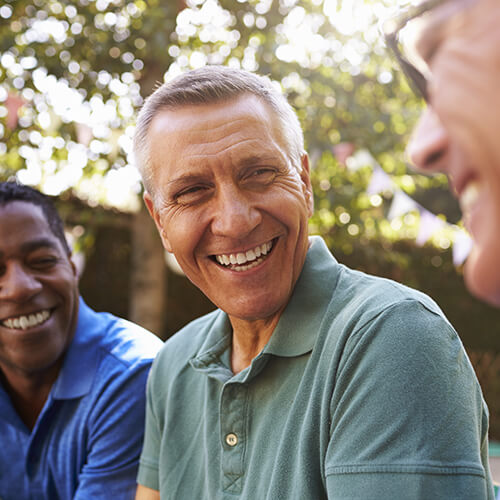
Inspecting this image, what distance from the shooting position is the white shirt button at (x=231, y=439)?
5.25 feet

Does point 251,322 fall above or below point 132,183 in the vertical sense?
above

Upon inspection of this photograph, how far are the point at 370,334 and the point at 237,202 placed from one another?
50 centimetres

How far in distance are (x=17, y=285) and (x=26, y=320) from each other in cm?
14

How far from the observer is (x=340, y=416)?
1318 millimetres

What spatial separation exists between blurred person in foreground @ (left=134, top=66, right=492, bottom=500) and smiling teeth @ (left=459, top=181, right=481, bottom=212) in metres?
0.72

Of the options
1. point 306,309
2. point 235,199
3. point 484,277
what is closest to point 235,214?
point 235,199

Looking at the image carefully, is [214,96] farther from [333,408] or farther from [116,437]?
[116,437]

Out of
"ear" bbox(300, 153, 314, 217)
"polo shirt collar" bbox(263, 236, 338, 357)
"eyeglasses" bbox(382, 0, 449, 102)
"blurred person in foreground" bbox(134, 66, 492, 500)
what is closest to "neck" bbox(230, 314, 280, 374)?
"blurred person in foreground" bbox(134, 66, 492, 500)

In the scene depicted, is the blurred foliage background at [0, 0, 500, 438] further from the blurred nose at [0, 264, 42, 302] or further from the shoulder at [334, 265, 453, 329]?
the shoulder at [334, 265, 453, 329]

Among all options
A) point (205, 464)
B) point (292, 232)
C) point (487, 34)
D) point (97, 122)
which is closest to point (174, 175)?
point (292, 232)

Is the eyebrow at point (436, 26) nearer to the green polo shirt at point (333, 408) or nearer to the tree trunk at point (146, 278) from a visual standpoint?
the green polo shirt at point (333, 408)

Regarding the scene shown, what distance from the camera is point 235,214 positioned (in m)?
1.60

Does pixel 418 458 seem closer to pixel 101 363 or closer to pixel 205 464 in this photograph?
pixel 205 464

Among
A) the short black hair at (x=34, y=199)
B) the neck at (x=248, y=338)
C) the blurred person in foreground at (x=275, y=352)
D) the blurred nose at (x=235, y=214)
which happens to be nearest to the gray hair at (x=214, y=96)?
the blurred person in foreground at (x=275, y=352)
